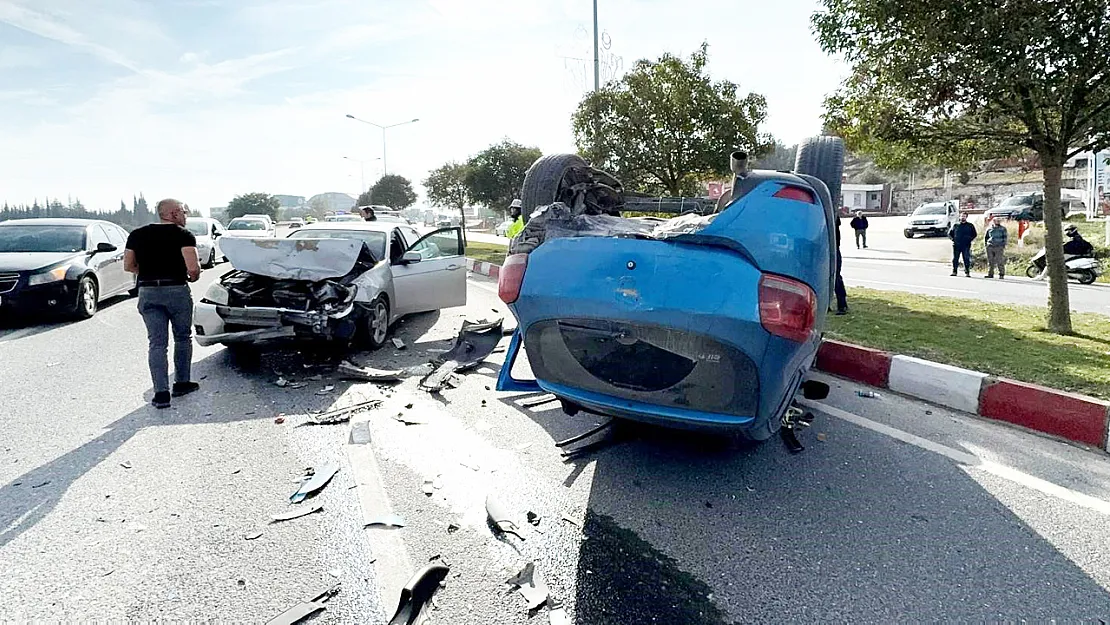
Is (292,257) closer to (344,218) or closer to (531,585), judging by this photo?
(531,585)

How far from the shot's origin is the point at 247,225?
23953 millimetres

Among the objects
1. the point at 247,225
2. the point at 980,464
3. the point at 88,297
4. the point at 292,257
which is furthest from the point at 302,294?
the point at 247,225

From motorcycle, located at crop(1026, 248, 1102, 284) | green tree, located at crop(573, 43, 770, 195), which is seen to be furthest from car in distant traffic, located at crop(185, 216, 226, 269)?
motorcycle, located at crop(1026, 248, 1102, 284)

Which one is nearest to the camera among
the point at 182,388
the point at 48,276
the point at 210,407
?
the point at 210,407

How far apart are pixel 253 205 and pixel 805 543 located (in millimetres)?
89498

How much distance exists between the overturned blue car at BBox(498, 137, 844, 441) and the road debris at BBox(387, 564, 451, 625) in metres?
1.07

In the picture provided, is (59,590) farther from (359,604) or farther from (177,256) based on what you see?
(177,256)

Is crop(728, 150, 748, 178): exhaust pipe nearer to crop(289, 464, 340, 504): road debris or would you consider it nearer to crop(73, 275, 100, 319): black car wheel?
crop(289, 464, 340, 504): road debris

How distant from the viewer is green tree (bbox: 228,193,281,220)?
268ft

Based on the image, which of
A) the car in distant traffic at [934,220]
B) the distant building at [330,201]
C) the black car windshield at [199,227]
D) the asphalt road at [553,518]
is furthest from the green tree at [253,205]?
the asphalt road at [553,518]

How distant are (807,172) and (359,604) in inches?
155

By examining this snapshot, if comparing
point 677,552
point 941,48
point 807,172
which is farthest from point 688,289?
point 941,48

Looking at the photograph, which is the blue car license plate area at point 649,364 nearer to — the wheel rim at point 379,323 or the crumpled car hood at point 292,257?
the crumpled car hood at point 292,257

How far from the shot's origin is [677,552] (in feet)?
9.20
